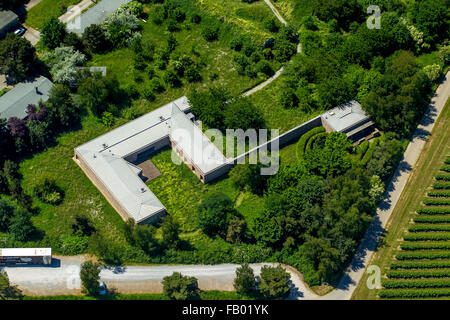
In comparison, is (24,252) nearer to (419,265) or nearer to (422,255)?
(419,265)

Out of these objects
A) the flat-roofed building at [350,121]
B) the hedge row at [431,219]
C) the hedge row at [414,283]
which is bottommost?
the hedge row at [414,283]

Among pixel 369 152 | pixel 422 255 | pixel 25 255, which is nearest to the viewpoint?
pixel 25 255

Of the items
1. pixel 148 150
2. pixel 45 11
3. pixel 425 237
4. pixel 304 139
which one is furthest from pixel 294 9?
pixel 425 237

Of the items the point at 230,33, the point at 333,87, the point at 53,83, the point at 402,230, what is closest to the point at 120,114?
the point at 53,83

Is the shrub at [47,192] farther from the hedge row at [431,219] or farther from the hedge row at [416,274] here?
the hedge row at [431,219]

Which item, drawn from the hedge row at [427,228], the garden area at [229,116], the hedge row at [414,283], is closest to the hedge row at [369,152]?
the garden area at [229,116]

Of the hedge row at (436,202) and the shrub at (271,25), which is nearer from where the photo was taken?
the hedge row at (436,202)

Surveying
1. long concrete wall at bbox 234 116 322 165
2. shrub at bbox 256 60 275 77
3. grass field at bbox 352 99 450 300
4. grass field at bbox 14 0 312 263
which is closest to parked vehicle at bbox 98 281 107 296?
grass field at bbox 14 0 312 263
